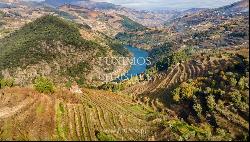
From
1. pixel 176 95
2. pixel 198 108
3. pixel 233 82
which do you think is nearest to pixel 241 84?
pixel 233 82

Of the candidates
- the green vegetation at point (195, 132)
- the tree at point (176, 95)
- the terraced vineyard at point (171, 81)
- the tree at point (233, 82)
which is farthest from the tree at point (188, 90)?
the green vegetation at point (195, 132)

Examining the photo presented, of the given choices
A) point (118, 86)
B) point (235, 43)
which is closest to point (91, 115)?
point (118, 86)

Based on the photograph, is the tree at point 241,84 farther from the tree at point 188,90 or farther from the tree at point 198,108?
the tree at point 188,90

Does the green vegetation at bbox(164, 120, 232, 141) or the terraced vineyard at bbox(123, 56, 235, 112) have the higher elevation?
the green vegetation at bbox(164, 120, 232, 141)

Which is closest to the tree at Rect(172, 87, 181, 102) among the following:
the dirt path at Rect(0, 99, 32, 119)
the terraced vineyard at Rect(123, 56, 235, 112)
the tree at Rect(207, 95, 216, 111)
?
the terraced vineyard at Rect(123, 56, 235, 112)

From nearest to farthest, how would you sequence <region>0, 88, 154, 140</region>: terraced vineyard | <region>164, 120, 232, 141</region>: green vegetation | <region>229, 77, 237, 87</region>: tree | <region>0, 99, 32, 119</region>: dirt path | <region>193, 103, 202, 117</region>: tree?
<region>164, 120, 232, 141</region>: green vegetation < <region>0, 88, 154, 140</region>: terraced vineyard < <region>0, 99, 32, 119</region>: dirt path < <region>193, 103, 202, 117</region>: tree < <region>229, 77, 237, 87</region>: tree

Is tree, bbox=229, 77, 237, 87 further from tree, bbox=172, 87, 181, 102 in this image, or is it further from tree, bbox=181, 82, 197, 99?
tree, bbox=172, 87, 181, 102

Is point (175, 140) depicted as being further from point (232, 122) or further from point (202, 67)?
point (202, 67)
